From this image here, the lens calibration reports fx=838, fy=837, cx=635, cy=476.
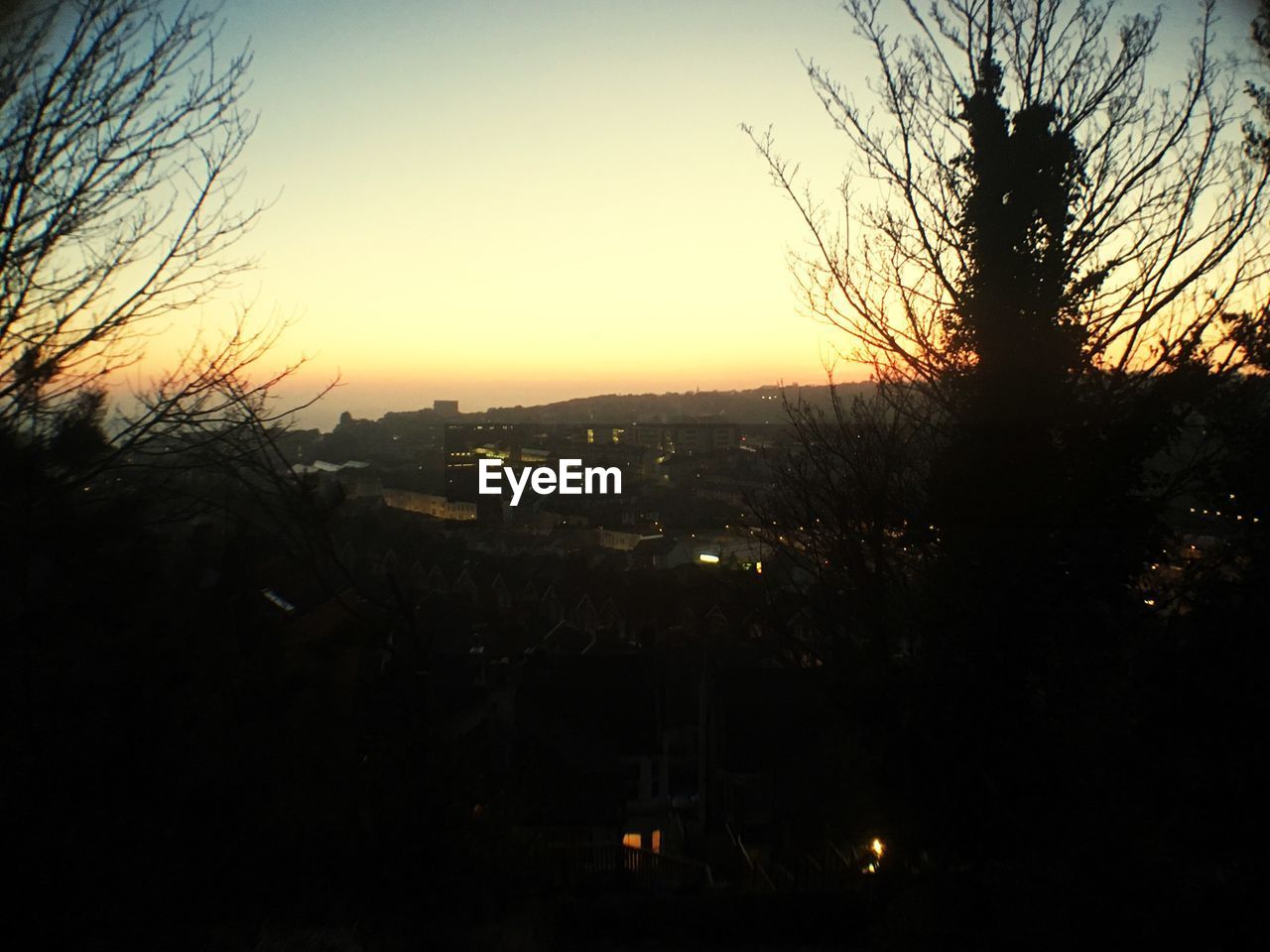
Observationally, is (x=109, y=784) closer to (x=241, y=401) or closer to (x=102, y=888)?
(x=102, y=888)

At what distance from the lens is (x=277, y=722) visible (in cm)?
512

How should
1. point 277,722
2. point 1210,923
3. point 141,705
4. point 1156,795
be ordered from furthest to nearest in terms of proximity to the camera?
point 277,722, point 141,705, point 1156,795, point 1210,923

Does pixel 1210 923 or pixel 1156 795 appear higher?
pixel 1156 795

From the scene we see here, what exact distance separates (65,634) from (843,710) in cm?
375

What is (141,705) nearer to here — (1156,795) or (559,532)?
(1156,795)

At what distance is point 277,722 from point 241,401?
252 cm

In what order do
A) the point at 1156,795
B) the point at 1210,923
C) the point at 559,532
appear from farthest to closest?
the point at 559,532 → the point at 1156,795 → the point at 1210,923

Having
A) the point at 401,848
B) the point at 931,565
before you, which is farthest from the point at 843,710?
the point at 401,848

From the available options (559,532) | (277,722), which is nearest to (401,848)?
(277,722)

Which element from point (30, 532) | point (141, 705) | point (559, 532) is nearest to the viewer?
point (30, 532)

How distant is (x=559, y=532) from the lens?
19953mm

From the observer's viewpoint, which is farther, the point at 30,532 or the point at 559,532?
the point at 559,532

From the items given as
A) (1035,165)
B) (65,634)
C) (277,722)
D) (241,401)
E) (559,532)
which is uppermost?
(1035,165)

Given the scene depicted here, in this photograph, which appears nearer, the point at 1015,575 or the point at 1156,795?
the point at 1156,795
